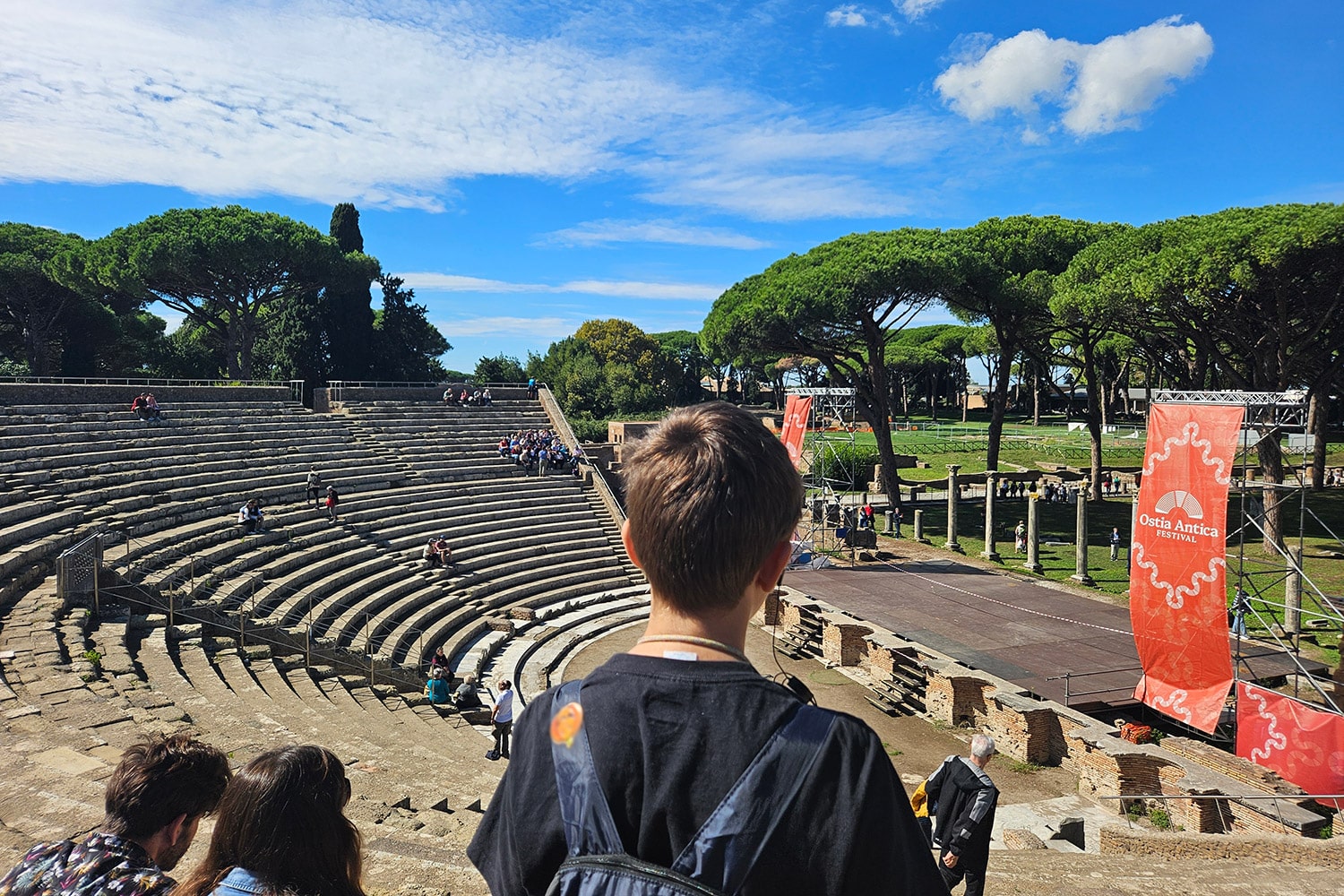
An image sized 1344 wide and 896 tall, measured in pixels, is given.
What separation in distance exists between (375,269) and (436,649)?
31.6m

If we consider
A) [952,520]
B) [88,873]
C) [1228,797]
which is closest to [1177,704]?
[1228,797]

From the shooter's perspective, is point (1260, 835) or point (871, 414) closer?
point (1260, 835)

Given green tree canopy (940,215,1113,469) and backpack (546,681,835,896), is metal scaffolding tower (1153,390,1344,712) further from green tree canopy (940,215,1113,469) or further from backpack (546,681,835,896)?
backpack (546,681,835,896)

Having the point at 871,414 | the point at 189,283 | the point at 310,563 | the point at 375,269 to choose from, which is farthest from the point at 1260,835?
the point at 375,269

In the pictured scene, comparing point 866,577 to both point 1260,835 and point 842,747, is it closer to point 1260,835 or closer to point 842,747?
point 1260,835

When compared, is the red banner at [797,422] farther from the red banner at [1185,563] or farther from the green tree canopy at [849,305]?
the red banner at [1185,563]

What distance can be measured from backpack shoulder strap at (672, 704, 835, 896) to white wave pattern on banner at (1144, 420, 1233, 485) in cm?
1025

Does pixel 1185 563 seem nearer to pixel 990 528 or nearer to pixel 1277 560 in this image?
pixel 990 528

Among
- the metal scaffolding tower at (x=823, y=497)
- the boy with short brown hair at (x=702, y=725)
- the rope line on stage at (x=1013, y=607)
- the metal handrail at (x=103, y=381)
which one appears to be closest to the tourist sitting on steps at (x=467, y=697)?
the metal scaffolding tower at (x=823, y=497)

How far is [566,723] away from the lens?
1.37m

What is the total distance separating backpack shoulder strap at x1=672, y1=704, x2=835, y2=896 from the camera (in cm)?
120

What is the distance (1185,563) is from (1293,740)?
217 centimetres

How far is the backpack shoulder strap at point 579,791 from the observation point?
129 cm

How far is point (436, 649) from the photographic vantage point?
15492 millimetres
